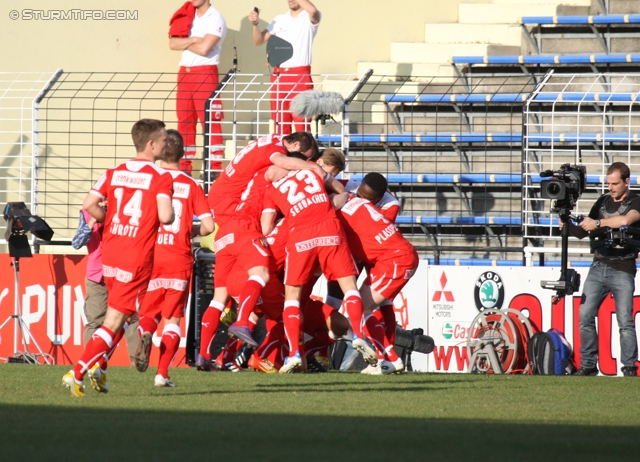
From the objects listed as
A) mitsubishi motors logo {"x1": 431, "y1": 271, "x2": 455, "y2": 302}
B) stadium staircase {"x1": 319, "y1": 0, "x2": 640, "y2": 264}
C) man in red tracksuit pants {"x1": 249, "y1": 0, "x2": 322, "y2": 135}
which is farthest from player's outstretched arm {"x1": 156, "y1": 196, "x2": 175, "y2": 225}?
man in red tracksuit pants {"x1": 249, "y1": 0, "x2": 322, "y2": 135}

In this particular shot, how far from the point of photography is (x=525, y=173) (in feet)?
35.6

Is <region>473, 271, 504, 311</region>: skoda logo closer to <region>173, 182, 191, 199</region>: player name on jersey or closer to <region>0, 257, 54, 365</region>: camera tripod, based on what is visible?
<region>173, 182, 191, 199</region>: player name on jersey

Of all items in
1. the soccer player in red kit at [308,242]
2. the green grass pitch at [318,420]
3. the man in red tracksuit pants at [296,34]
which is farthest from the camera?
the man in red tracksuit pants at [296,34]

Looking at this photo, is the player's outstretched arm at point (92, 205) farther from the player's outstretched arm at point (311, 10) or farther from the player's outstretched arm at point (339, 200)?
the player's outstretched arm at point (311, 10)

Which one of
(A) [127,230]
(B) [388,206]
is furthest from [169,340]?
(B) [388,206]

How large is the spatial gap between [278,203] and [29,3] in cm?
897

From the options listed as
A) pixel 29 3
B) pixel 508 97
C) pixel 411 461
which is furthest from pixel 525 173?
pixel 29 3

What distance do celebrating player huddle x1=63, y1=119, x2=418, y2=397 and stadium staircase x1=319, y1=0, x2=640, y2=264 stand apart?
2.08 metres

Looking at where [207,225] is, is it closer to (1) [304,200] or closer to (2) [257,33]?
(1) [304,200]

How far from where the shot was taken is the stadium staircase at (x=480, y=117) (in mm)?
11711

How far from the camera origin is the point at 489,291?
10.4 meters

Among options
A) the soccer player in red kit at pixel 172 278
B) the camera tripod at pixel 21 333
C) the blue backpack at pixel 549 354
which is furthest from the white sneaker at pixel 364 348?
the camera tripod at pixel 21 333

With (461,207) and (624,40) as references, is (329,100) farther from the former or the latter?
(624,40)

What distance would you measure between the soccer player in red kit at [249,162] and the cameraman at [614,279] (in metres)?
2.72
